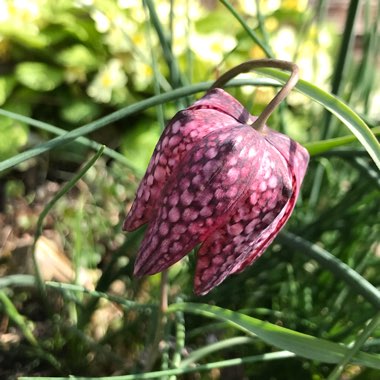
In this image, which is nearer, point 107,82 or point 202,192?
point 202,192

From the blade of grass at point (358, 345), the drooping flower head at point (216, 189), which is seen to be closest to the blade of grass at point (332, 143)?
the drooping flower head at point (216, 189)

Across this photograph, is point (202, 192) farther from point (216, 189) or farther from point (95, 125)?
point (95, 125)

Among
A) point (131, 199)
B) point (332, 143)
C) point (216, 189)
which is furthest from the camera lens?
point (131, 199)

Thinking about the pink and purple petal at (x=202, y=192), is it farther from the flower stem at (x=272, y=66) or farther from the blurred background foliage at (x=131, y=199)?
the blurred background foliage at (x=131, y=199)

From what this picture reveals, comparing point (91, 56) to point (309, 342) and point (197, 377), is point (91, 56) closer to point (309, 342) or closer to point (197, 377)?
point (197, 377)

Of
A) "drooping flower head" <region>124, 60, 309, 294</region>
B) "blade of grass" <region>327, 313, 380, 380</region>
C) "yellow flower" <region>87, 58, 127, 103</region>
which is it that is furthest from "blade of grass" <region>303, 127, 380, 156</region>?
"yellow flower" <region>87, 58, 127, 103</region>

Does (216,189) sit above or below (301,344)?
above

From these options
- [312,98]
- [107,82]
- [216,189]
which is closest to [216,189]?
[216,189]
